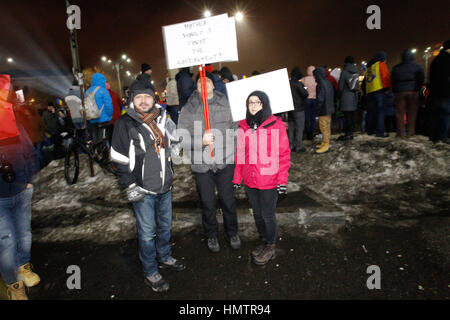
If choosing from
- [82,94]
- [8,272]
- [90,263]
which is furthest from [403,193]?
[82,94]

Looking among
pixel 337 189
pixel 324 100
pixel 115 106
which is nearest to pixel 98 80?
pixel 115 106

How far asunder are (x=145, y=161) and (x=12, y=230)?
5.52ft

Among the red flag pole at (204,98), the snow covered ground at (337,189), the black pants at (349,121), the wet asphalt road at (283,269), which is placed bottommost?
the wet asphalt road at (283,269)

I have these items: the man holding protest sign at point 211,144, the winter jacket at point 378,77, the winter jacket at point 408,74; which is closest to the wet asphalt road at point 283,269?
the man holding protest sign at point 211,144

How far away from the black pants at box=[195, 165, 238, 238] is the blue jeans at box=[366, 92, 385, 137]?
6.51 metres

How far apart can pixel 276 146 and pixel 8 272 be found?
339 cm

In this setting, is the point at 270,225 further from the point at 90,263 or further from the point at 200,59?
the point at 90,263

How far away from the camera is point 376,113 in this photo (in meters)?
7.81

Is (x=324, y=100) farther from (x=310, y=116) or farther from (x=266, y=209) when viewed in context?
(x=266, y=209)

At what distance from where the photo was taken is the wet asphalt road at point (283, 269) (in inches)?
108

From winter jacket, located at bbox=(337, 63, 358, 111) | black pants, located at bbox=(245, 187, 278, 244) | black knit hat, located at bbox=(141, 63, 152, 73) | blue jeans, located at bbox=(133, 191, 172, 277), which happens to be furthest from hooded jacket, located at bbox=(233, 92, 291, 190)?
winter jacket, located at bbox=(337, 63, 358, 111)

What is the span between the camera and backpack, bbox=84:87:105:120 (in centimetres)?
647

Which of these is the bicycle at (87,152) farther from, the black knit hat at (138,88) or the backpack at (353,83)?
the backpack at (353,83)

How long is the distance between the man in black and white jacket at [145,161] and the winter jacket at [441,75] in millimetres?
7306
